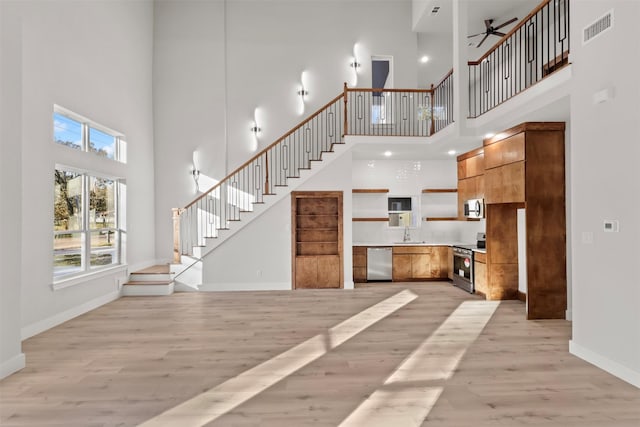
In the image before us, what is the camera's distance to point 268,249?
771cm

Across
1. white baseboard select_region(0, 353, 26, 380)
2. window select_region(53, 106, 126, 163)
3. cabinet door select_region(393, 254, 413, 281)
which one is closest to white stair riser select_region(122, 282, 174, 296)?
window select_region(53, 106, 126, 163)

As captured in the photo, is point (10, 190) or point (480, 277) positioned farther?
point (480, 277)

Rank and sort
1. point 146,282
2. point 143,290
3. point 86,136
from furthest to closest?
1. point 146,282
2. point 143,290
3. point 86,136

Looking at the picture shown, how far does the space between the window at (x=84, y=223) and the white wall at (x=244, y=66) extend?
170 centimetres

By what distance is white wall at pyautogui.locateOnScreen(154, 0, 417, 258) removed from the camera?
895cm

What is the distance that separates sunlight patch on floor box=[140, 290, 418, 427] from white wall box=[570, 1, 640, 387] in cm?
256

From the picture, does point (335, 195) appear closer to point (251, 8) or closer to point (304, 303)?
point (304, 303)

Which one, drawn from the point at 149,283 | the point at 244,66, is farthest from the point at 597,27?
the point at 149,283

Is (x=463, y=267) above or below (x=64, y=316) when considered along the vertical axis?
above

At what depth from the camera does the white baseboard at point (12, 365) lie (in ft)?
11.2

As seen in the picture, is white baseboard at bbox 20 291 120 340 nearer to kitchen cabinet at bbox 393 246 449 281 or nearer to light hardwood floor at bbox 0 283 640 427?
light hardwood floor at bbox 0 283 640 427

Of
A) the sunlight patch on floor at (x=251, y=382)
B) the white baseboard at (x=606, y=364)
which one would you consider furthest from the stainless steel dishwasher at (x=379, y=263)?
the white baseboard at (x=606, y=364)

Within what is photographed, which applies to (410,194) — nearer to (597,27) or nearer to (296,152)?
(296,152)

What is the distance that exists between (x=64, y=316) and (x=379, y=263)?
5.86m
